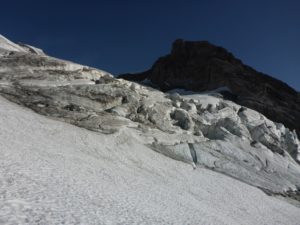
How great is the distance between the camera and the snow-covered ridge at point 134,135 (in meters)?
23.5

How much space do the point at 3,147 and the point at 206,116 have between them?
29212 mm

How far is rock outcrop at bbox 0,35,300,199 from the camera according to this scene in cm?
3091

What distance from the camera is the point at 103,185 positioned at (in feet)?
60.7

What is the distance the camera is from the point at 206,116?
4384cm

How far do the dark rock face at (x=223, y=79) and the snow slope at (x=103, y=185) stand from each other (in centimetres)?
4751

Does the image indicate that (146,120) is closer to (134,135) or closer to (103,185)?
(134,135)

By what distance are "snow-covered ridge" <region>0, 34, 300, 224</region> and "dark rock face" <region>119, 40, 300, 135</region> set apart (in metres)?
31.6

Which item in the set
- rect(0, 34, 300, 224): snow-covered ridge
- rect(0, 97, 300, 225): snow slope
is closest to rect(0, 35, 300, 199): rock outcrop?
rect(0, 34, 300, 224): snow-covered ridge

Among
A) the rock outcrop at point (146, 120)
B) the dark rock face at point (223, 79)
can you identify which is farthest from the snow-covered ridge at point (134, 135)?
the dark rock face at point (223, 79)

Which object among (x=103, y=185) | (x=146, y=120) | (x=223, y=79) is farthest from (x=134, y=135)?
(x=223, y=79)

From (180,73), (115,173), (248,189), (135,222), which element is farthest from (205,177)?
(180,73)

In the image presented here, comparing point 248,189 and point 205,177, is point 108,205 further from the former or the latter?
point 248,189

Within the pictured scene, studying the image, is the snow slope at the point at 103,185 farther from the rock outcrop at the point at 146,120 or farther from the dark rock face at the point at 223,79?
the dark rock face at the point at 223,79

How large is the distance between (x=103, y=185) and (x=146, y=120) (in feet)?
55.1
